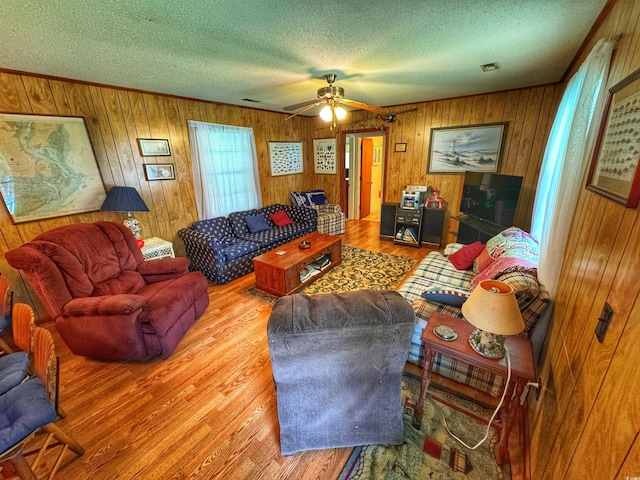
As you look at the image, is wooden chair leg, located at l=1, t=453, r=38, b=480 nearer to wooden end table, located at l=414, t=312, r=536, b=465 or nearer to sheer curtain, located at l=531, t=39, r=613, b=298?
wooden end table, located at l=414, t=312, r=536, b=465

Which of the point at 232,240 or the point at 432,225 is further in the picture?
the point at 432,225

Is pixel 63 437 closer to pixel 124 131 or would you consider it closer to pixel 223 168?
pixel 124 131

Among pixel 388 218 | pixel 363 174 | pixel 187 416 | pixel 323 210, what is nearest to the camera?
pixel 187 416

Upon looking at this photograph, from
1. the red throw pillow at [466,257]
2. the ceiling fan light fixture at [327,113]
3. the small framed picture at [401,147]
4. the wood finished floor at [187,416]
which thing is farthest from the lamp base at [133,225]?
the small framed picture at [401,147]

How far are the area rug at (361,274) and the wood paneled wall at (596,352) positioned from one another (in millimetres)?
1837

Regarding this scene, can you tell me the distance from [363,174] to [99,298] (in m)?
5.23

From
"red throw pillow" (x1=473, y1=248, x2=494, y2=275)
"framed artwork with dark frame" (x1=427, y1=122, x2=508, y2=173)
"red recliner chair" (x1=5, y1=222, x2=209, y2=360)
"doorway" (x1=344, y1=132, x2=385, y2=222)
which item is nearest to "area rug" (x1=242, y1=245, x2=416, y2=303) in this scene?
"red throw pillow" (x1=473, y1=248, x2=494, y2=275)

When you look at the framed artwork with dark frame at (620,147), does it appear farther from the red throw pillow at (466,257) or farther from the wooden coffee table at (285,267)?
the wooden coffee table at (285,267)

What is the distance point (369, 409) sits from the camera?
1.30 metres

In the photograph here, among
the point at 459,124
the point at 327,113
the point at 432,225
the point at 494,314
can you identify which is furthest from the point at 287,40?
the point at 432,225

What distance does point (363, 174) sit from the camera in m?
5.90

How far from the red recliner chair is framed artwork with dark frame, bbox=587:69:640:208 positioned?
260 cm

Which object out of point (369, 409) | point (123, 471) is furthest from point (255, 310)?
point (369, 409)

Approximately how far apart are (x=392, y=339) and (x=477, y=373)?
0.97 metres
